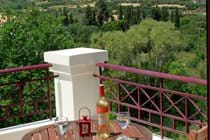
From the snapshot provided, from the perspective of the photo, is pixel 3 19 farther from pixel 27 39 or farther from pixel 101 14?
pixel 101 14

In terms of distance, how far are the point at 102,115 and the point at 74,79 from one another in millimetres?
1699

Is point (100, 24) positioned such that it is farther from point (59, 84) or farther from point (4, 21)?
point (59, 84)

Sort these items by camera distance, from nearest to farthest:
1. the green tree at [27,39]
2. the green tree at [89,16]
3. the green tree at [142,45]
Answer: the green tree at [89,16] < the green tree at [142,45] < the green tree at [27,39]

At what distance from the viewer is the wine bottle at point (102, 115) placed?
2162 mm

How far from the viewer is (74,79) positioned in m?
3.88

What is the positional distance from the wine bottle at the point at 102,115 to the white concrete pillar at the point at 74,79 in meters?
1.56

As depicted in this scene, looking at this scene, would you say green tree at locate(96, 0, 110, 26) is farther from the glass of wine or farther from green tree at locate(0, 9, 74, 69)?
the glass of wine

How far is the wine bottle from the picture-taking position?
2.16 metres

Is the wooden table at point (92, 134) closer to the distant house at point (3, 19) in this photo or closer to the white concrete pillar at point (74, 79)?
the white concrete pillar at point (74, 79)

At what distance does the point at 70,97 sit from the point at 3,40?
13.1 metres

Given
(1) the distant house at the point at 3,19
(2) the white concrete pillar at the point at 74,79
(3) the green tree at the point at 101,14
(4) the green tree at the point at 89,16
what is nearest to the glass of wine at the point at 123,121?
(2) the white concrete pillar at the point at 74,79

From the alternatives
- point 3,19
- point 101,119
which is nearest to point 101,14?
point 3,19

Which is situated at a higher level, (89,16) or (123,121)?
(89,16)

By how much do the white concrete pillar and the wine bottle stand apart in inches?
61.4
